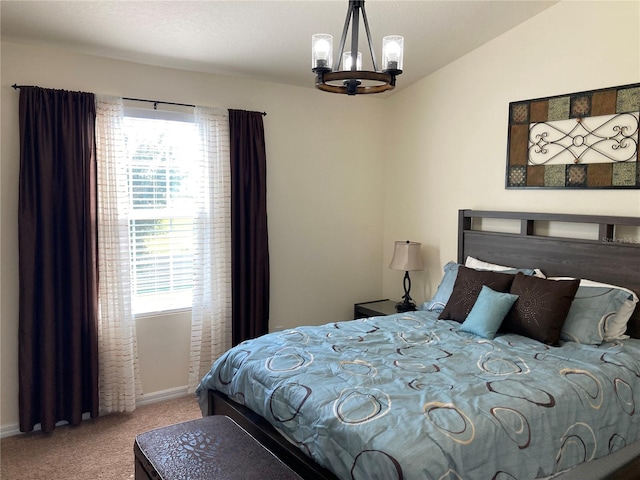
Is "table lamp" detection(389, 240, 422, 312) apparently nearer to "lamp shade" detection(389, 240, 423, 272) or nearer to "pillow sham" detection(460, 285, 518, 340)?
"lamp shade" detection(389, 240, 423, 272)

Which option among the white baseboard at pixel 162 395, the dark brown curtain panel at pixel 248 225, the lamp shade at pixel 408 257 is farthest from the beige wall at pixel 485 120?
the white baseboard at pixel 162 395

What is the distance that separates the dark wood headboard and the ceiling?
134cm

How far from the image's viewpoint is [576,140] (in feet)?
10.3

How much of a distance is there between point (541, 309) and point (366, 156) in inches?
91.0

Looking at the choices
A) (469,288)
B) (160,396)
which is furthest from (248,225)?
(469,288)

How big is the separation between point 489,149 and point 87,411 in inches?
136

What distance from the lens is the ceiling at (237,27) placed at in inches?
107

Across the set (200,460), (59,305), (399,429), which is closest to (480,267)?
(399,429)

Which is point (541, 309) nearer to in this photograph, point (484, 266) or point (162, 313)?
point (484, 266)

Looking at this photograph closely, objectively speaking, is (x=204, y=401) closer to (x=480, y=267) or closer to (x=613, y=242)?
(x=480, y=267)

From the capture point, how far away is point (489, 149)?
12.1ft

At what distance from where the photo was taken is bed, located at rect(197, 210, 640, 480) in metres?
1.71

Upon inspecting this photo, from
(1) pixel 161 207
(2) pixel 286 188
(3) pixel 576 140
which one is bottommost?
(1) pixel 161 207

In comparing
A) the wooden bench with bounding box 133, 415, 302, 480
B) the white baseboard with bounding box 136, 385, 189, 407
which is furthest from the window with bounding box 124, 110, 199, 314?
the wooden bench with bounding box 133, 415, 302, 480
